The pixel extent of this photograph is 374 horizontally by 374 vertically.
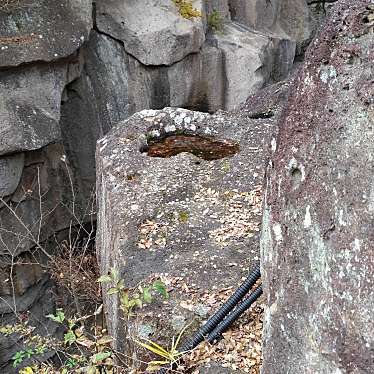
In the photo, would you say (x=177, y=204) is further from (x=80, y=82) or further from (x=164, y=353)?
(x=80, y=82)

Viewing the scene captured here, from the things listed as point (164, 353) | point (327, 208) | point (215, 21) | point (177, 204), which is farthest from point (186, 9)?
point (327, 208)

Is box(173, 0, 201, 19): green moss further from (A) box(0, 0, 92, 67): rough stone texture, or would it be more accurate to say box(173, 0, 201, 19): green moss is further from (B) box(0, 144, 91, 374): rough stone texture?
(B) box(0, 144, 91, 374): rough stone texture

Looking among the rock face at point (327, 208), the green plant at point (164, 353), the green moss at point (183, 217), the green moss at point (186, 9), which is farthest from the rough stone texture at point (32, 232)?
the rock face at point (327, 208)

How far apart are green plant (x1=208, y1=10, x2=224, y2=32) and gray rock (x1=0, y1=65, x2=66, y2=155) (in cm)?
380

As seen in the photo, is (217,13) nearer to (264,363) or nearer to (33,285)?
(33,285)

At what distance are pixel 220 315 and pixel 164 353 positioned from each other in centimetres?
42

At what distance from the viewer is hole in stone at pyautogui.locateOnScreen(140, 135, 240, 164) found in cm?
571

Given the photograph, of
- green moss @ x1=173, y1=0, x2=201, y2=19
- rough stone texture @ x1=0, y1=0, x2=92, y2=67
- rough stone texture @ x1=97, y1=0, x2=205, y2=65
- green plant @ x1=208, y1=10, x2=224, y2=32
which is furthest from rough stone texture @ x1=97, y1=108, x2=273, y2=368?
green plant @ x1=208, y1=10, x2=224, y2=32

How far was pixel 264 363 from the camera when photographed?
2.15 meters

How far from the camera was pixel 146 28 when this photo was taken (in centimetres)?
984

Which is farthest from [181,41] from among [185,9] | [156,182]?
[156,182]

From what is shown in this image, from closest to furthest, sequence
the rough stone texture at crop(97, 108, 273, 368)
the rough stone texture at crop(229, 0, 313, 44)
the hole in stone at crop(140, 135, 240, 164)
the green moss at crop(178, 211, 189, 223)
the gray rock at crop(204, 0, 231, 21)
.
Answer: the rough stone texture at crop(97, 108, 273, 368)
the green moss at crop(178, 211, 189, 223)
the hole in stone at crop(140, 135, 240, 164)
the gray rock at crop(204, 0, 231, 21)
the rough stone texture at crop(229, 0, 313, 44)

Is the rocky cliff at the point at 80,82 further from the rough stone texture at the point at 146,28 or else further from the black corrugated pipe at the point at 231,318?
the black corrugated pipe at the point at 231,318

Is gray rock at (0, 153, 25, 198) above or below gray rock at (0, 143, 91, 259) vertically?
above
